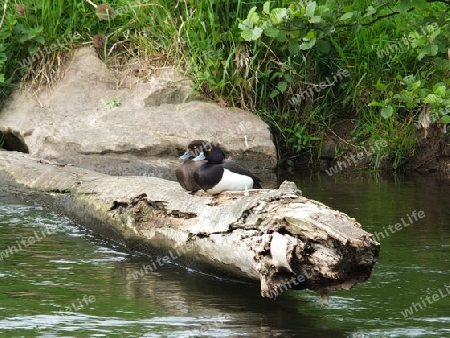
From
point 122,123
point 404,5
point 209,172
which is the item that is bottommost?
point 122,123

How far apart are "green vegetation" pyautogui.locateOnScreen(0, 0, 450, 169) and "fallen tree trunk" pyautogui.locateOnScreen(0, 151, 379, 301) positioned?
3737 mm

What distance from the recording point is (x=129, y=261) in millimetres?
7645

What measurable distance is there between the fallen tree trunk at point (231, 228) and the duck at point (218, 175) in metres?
0.23

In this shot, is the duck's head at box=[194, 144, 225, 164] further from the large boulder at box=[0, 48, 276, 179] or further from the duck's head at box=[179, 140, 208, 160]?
the large boulder at box=[0, 48, 276, 179]

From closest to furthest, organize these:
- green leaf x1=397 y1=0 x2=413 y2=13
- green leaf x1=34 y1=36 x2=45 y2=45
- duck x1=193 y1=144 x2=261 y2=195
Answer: duck x1=193 y1=144 x2=261 y2=195 → green leaf x1=397 y1=0 x2=413 y2=13 → green leaf x1=34 y1=36 x2=45 y2=45

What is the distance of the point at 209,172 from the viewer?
777cm

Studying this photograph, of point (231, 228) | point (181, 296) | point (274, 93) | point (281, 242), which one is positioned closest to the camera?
point (281, 242)

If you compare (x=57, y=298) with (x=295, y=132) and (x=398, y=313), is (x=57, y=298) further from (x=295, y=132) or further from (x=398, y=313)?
(x=295, y=132)

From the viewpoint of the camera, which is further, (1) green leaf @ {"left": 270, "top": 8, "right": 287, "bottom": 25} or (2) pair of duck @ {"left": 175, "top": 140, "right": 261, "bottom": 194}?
(1) green leaf @ {"left": 270, "top": 8, "right": 287, "bottom": 25}

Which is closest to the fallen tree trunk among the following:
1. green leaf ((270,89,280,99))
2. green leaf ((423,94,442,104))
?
green leaf ((423,94,442,104))

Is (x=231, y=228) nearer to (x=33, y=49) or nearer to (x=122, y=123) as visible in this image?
(x=122, y=123)

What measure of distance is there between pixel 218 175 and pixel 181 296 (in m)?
1.51

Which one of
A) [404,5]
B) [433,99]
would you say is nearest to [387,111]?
[433,99]

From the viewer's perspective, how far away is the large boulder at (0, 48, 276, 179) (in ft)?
38.5
